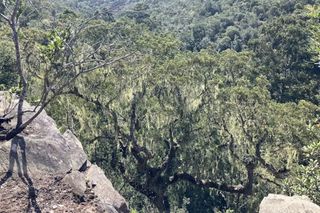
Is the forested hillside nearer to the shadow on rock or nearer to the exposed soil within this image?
the shadow on rock

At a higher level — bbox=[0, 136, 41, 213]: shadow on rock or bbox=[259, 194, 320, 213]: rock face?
bbox=[0, 136, 41, 213]: shadow on rock

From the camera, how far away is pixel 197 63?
17.7m

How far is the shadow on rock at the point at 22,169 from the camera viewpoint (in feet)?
19.6

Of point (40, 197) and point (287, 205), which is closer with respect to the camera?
point (40, 197)

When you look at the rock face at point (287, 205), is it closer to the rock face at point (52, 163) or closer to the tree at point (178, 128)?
the rock face at point (52, 163)

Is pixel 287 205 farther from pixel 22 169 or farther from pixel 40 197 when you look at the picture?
pixel 22 169

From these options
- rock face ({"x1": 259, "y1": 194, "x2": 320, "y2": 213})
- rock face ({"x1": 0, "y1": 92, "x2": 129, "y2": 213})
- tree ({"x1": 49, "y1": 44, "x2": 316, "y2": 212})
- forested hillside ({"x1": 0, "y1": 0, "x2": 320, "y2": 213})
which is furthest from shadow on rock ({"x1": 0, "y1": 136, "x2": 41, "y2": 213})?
tree ({"x1": 49, "y1": 44, "x2": 316, "y2": 212})

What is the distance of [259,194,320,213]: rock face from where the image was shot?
697cm

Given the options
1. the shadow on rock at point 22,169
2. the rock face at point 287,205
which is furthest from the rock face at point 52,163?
the rock face at point 287,205

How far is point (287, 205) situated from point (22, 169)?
417 centimetres

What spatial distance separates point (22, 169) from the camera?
250 inches

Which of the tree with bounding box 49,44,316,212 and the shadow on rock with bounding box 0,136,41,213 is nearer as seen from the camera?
the shadow on rock with bounding box 0,136,41,213

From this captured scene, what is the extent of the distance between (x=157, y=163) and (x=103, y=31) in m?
18.2

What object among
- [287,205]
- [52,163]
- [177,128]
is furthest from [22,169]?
[177,128]
